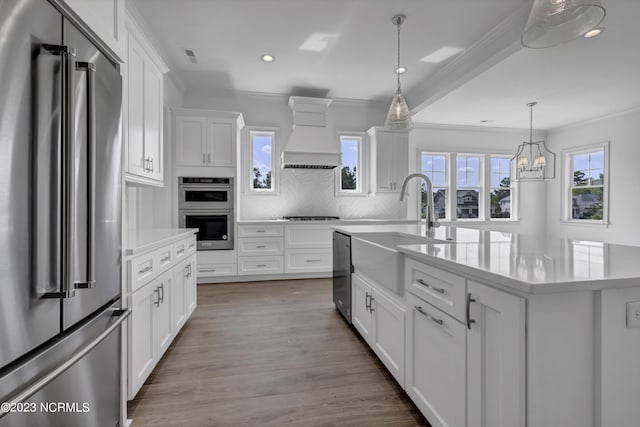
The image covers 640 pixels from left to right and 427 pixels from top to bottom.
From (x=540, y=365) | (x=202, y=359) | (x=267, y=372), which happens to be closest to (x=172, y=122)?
(x=202, y=359)

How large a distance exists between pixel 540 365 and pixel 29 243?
4.92 ft

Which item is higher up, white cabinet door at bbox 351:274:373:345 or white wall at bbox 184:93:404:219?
white wall at bbox 184:93:404:219

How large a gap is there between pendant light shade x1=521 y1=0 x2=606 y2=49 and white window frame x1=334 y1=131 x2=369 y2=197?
12.7 feet

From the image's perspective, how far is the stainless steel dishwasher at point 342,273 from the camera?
2766 mm

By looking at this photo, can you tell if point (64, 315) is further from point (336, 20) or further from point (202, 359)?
point (336, 20)

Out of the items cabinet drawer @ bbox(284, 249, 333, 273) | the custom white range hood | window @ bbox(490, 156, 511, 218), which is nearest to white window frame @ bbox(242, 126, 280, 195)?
the custom white range hood

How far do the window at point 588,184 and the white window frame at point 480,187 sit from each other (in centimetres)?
100

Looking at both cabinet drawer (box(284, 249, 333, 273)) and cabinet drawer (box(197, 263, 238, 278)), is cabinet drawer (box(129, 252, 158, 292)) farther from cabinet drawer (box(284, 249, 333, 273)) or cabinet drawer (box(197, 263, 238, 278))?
cabinet drawer (box(284, 249, 333, 273))

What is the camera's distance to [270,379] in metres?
1.96

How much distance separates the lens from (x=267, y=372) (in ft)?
6.72

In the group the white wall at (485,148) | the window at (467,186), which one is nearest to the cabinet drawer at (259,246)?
the white wall at (485,148)

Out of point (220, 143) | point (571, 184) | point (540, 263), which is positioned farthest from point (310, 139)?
point (571, 184)

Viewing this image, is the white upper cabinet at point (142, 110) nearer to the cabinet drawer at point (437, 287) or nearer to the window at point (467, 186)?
the cabinet drawer at point (437, 287)

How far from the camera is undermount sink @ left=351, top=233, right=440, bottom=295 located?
1.71m
